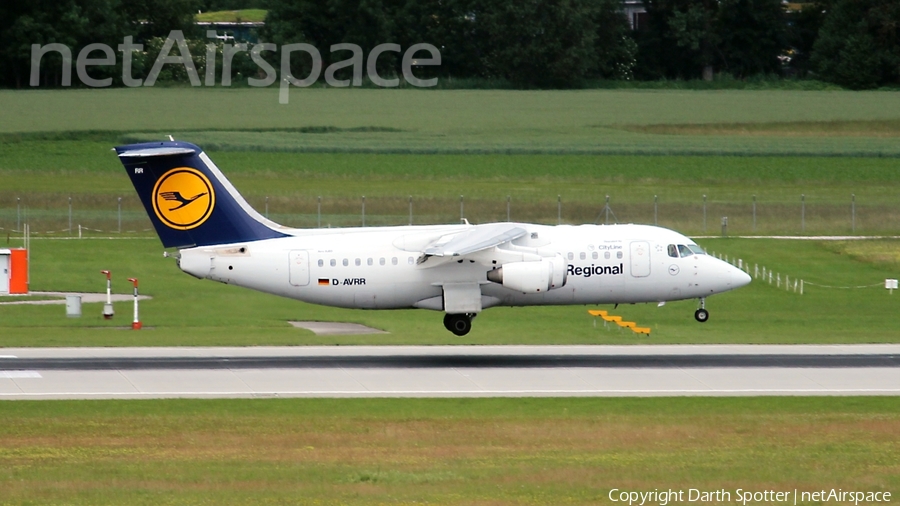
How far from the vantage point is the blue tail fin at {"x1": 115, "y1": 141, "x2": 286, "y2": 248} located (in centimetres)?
3509

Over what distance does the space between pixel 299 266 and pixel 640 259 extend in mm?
9590

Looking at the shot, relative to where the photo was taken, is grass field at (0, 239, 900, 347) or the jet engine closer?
the jet engine

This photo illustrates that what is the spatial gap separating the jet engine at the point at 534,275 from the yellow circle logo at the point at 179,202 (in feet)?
27.6

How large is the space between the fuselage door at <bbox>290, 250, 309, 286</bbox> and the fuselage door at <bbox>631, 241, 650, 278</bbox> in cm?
915

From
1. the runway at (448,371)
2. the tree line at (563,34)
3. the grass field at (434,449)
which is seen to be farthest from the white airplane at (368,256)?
the tree line at (563,34)

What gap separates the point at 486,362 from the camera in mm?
34875

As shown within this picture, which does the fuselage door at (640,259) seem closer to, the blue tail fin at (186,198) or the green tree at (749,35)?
the blue tail fin at (186,198)

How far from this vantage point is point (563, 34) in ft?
346

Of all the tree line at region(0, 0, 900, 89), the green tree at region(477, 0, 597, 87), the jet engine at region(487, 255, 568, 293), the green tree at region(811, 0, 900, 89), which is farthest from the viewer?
the green tree at region(477, 0, 597, 87)

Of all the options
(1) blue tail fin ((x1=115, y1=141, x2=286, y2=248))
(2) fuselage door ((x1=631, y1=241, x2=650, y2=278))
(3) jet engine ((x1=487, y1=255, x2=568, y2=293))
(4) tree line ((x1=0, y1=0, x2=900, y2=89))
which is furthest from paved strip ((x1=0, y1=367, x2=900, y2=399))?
(4) tree line ((x1=0, y1=0, x2=900, y2=89))

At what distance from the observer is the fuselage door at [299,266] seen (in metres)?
35.3

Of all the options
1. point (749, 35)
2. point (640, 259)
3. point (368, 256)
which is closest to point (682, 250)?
point (640, 259)

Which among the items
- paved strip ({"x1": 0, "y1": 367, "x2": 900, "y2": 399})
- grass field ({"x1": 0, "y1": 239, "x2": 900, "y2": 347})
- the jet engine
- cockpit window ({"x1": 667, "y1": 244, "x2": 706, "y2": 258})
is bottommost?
paved strip ({"x1": 0, "y1": 367, "x2": 900, "y2": 399})

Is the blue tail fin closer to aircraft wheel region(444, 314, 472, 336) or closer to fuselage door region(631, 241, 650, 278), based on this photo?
aircraft wheel region(444, 314, 472, 336)
